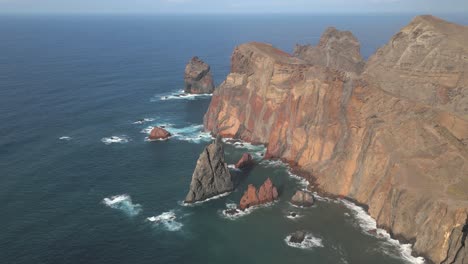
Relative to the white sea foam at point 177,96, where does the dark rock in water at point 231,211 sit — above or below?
below

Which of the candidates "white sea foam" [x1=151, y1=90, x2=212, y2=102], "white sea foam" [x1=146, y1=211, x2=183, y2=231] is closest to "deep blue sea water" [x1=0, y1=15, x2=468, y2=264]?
"white sea foam" [x1=146, y1=211, x2=183, y2=231]

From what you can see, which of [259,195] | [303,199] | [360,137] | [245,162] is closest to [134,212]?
[259,195]

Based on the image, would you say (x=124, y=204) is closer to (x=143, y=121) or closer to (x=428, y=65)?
(x=143, y=121)

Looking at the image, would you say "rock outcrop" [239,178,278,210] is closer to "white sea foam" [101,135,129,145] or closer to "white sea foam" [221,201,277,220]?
"white sea foam" [221,201,277,220]

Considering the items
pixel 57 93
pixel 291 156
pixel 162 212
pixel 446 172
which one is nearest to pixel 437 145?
pixel 446 172

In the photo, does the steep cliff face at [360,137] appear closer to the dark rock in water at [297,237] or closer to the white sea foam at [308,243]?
the white sea foam at [308,243]

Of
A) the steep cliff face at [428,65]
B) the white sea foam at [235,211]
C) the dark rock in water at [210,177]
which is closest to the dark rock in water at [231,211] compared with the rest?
the white sea foam at [235,211]

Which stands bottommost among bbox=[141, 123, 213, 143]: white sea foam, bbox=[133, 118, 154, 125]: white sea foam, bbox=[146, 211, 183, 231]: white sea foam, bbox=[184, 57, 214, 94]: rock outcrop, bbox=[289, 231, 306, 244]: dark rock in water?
bbox=[146, 211, 183, 231]: white sea foam
